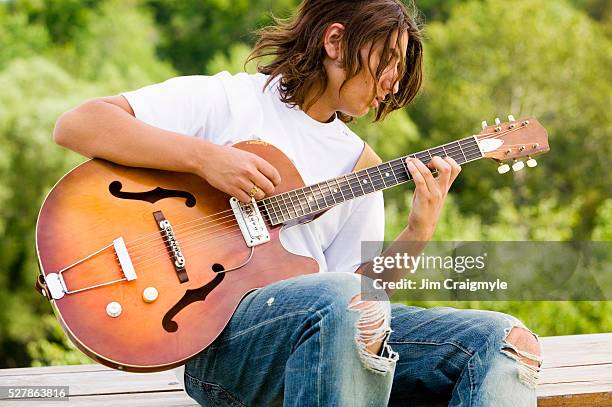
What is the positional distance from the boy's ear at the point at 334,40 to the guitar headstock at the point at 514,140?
Result: 416mm

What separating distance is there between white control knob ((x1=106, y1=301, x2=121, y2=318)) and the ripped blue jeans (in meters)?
0.20

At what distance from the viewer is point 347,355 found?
55.2 inches

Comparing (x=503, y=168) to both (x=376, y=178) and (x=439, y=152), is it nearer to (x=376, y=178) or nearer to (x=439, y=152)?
(x=439, y=152)

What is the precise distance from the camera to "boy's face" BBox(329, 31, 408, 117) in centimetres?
183

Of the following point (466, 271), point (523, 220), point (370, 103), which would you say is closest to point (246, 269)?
point (370, 103)

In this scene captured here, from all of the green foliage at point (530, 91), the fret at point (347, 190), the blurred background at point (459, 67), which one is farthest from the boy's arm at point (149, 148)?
the green foliage at point (530, 91)

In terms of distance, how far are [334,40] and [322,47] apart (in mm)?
35

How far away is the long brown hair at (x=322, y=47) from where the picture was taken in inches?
72.2

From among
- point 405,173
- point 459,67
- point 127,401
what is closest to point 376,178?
point 405,173

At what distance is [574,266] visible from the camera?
735 centimetres

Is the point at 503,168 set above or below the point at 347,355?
above

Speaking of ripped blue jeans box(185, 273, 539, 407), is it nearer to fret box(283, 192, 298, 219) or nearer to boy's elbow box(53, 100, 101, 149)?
fret box(283, 192, 298, 219)

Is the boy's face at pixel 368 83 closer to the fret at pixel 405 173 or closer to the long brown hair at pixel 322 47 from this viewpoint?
the long brown hair at pixel 322 47

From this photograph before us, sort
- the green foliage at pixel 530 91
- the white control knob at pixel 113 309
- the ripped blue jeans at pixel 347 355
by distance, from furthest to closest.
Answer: the green foliage at pixel 530 91, the white control knob at pixel 113 309, the ripped blue jeans at pixel 347 355
